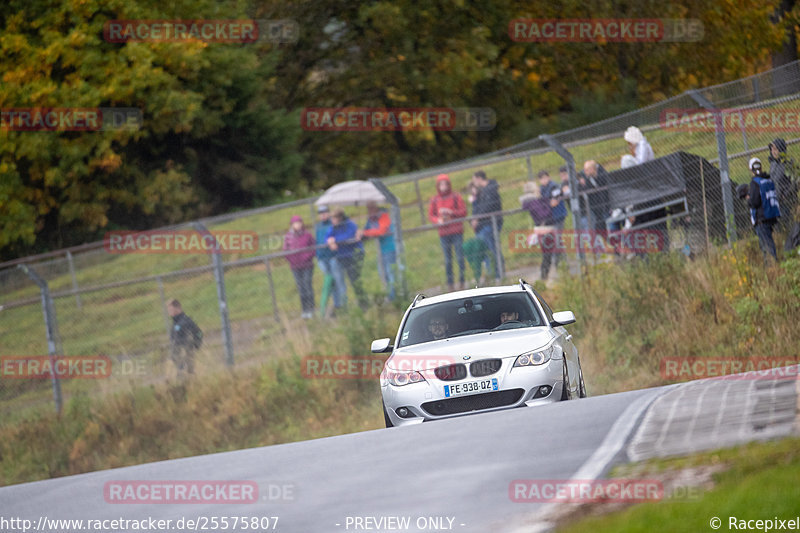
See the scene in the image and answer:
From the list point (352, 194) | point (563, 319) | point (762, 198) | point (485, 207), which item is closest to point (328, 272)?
point (485, 207)

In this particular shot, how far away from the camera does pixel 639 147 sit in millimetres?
15758

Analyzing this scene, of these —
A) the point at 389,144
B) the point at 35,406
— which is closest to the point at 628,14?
the point at 389,144

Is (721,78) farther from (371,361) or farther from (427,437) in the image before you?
(427,437)

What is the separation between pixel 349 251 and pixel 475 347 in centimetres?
744

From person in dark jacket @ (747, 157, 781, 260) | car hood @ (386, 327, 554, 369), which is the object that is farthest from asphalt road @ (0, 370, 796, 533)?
person in dark jacket @ (747, 157, 781, 260)

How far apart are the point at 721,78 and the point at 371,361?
25.6 metres

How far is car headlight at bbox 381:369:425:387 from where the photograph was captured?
10.0 meters

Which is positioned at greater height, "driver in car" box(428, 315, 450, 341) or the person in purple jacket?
the person in purple jacket

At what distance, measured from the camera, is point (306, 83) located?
42.0 meters

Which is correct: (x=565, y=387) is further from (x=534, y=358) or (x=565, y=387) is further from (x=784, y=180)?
(x=784, y=180)

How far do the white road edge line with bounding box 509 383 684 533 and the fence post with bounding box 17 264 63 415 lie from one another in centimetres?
1227

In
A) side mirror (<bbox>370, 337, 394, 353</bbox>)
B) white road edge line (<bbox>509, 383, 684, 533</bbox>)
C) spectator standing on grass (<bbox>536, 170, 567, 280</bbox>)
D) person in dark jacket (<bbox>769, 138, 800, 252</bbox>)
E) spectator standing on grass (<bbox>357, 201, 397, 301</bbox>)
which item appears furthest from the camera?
spectator standing on grass (<bbox>357, 201, 397, 301</bbox>)

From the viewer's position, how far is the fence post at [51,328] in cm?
1812

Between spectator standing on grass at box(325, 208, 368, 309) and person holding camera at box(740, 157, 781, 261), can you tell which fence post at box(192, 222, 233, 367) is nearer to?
spectator standing on grass at box(325, 208, 368, 309)
